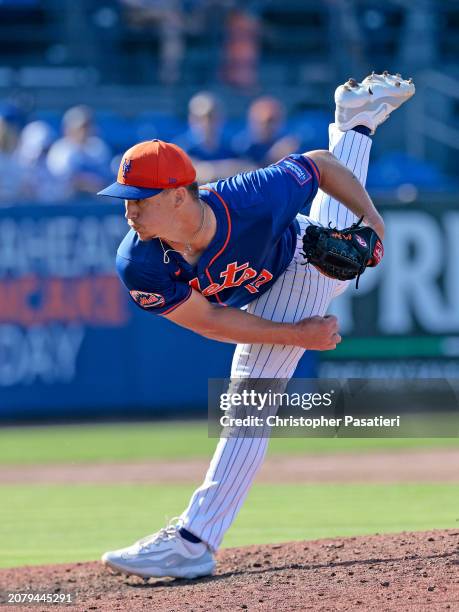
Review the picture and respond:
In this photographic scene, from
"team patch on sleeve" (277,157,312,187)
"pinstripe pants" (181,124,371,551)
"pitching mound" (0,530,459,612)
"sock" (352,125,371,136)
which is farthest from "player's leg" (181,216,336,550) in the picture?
"sock" (352,125,371,136)

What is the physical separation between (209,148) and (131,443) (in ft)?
9.89

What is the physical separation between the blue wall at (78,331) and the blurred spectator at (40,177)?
0.32m

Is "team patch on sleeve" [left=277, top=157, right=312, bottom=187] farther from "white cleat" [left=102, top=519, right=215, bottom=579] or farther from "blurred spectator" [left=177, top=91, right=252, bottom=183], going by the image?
"blurred spectator" [left=177, top=91, right=252, bottom=183]

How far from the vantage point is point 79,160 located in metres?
11.1

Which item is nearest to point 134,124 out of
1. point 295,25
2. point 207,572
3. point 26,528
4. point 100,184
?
point 100,184

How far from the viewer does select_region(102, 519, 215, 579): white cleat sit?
188 inches

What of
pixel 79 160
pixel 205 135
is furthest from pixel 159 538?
pixel 79 160

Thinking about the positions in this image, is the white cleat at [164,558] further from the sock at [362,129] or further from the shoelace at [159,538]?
the sock at [362,129]

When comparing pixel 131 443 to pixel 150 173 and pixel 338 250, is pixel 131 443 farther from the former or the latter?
pixel 150 173

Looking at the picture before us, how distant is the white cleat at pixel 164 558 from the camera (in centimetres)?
477

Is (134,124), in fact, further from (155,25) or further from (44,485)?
(44,485)

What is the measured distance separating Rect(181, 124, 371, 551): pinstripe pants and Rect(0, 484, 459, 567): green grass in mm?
1147

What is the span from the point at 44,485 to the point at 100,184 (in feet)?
12.3

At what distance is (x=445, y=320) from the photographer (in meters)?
10.8
